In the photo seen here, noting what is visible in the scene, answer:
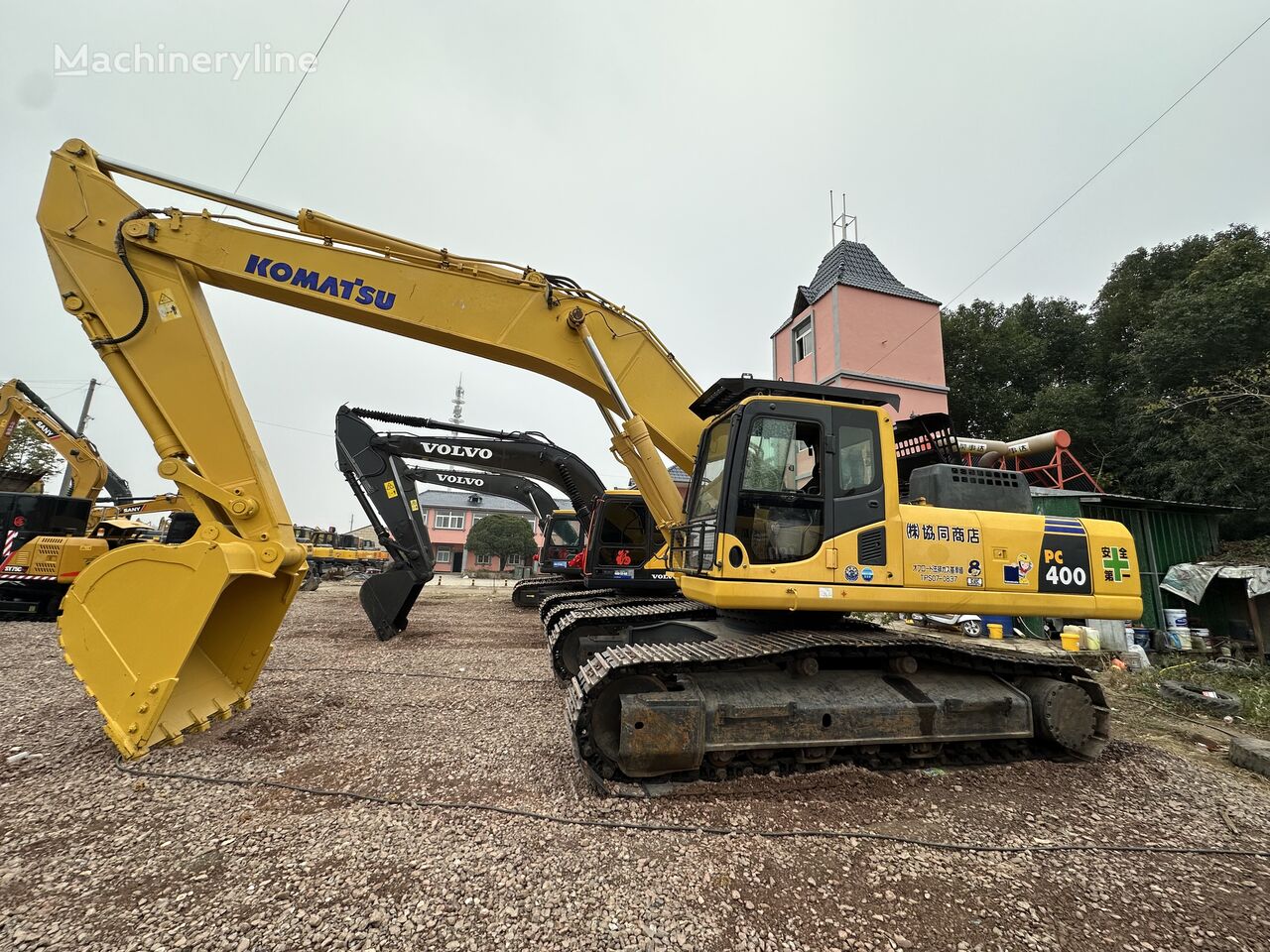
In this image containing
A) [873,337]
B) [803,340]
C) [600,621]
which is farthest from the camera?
[803,340]

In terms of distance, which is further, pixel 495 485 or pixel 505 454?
pixel 495 485

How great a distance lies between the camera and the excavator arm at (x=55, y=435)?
10859 mm

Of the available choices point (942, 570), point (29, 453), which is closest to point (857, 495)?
point (942, 570)

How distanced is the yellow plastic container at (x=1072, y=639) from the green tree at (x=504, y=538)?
113 ft

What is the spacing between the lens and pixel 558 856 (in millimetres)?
2920

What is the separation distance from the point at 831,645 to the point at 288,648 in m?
7.97

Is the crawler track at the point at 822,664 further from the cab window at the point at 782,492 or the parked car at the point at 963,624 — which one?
the parked car at the point at 963,624

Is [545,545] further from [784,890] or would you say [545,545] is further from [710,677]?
[784,890]

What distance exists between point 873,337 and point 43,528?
20.1 m

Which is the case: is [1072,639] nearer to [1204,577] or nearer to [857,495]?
[1204,577]

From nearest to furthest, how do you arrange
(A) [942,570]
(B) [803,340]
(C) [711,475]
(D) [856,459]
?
(A) [942,570] → (D) [856,459] → (C) [711,475] → (B) [803,340]

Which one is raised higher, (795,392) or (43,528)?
(795,392)

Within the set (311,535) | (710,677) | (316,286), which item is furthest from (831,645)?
(311,535)

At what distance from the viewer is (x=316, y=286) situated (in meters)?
4.99
